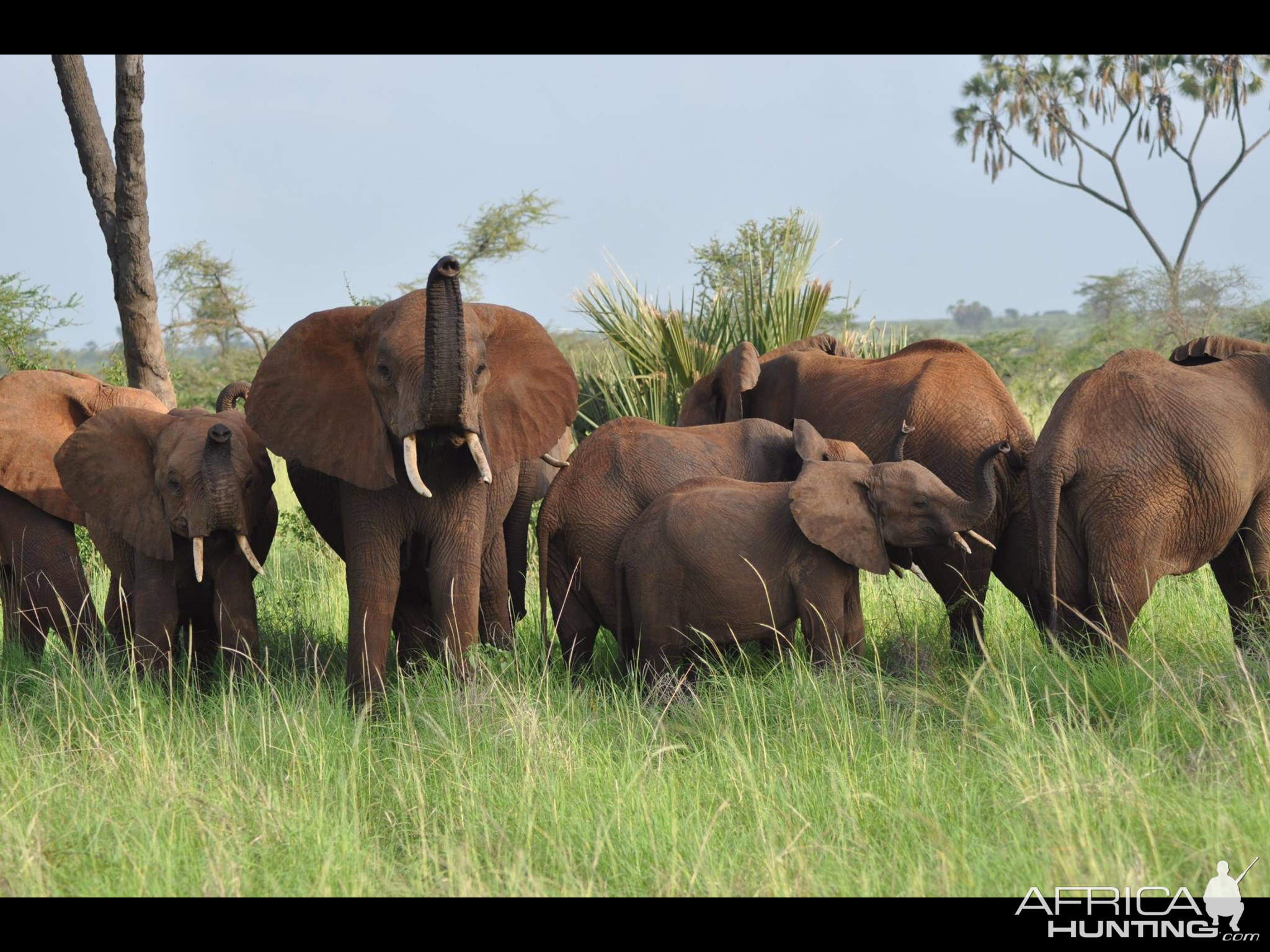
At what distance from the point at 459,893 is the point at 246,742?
→ 5.59ft

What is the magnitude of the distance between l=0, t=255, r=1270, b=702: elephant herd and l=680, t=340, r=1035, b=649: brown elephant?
0.02 metres

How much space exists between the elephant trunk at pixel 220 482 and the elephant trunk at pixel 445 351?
1.09 meters

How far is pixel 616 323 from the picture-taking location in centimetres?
1083

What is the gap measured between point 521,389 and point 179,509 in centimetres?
151

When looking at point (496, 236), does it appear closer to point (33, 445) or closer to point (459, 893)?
point (33, 445)

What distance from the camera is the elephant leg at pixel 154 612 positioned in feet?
20.4

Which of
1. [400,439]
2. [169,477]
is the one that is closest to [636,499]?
[400,439]

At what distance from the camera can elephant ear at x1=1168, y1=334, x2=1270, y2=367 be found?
21.5 feet

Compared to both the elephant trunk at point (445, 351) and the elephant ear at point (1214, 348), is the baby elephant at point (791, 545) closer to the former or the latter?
the elephant trunk at point (445, 351)

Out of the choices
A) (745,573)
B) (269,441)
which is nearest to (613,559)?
(745,573)

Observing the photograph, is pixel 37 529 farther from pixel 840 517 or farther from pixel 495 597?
pixel 840 517

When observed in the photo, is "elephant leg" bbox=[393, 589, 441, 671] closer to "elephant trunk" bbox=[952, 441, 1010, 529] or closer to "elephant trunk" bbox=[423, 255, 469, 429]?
"elephant trunk" bbox=[423, 255, 469, 429]

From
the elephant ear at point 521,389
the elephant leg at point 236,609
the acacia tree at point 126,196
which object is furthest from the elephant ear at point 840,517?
the acacia tree at point 126,196

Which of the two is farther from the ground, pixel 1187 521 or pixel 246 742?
pixel 1187 521
